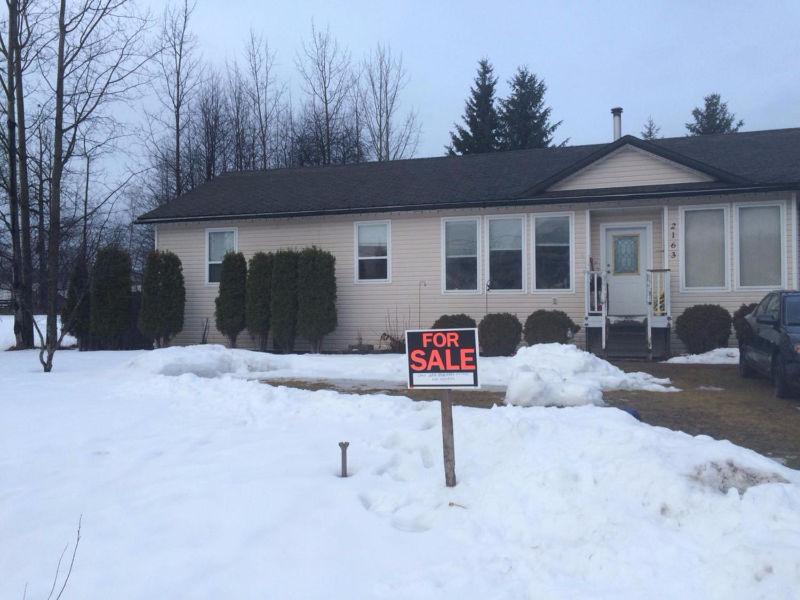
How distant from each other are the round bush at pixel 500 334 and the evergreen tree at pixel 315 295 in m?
3.56

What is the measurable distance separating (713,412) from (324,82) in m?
31.7

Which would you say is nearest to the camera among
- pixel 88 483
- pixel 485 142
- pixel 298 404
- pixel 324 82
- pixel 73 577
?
pixel 73 577

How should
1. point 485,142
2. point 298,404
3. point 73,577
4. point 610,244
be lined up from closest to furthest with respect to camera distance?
1. point 73,577
2. point 298,404
3. point 610,244
4. point 485,142

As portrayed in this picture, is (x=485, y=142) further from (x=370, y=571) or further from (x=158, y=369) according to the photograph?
(x=370, y=571)

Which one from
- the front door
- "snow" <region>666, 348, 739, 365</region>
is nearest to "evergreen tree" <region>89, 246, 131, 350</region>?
the front door

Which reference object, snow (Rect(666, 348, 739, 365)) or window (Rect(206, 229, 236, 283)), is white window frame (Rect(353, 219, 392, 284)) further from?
snow (Rect(666, 348, 739, 365))

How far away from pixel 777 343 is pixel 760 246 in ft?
18.5

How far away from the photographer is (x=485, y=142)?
4022 cm

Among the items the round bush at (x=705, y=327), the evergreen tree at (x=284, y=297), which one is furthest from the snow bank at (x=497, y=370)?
the round bush at (x=705, y=327)

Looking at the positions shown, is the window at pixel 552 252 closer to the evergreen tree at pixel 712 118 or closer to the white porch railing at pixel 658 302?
the white porch railing at pixel 658 302

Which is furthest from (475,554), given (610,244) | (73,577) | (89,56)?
(89,56)

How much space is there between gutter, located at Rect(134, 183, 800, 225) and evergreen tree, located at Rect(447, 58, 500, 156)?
81.6 feet

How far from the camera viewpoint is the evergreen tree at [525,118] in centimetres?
4006

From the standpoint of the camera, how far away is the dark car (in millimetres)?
8877
